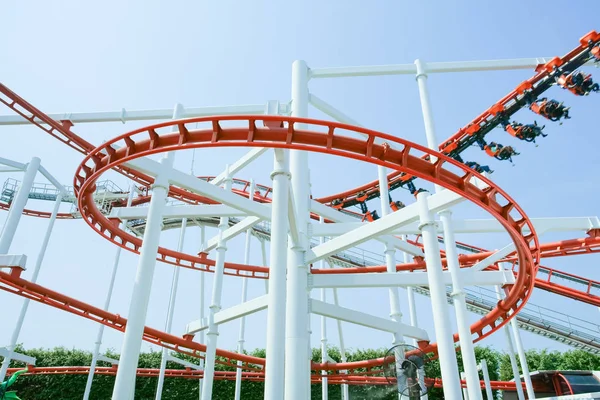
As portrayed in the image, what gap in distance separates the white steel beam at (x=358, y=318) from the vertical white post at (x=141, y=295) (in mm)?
2271

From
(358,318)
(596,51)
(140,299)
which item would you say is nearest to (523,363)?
(358,318)

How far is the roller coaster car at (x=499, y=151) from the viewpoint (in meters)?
12.6

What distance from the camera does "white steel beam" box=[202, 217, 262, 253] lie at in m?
8.21

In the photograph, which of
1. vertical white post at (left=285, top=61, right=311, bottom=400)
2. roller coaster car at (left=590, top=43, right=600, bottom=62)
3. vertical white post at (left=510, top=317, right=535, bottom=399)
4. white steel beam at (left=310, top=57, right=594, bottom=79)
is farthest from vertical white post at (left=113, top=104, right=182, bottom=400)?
roller coaster car at (left=590, top=43, right=600, bottom=62)

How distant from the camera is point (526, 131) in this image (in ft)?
39.4

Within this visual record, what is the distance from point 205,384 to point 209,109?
4.91 m

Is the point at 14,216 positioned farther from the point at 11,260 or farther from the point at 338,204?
the point at 338,204

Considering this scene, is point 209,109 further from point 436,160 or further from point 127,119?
point 436,160

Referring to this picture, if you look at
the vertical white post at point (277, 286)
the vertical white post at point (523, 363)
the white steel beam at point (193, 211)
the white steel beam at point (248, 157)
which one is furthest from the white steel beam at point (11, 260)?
the vertical white post at point (523, 363)

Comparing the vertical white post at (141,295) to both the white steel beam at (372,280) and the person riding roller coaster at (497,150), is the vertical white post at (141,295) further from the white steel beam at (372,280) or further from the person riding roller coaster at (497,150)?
the person riding roller coaster at (497,150)

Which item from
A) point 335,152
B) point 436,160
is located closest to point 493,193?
point 436,160

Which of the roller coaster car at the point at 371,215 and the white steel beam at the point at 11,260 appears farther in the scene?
the roller coaster car at the point at 371,215

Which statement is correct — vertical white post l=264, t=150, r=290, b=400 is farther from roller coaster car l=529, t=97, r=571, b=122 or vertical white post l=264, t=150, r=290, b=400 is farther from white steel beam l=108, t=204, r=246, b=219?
roller coaster car l=529, t=97, r=571, b=122

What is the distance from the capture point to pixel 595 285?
41.1 feet
